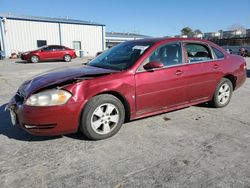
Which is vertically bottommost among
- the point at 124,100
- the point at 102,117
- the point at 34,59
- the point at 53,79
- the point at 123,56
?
the point at 34,59

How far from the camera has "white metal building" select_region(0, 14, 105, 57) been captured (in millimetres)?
25594

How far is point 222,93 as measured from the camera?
5094mm

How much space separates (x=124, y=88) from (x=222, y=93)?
2576mm

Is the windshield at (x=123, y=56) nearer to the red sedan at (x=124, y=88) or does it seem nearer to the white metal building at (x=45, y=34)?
the red sedan at (x=124, y=88)

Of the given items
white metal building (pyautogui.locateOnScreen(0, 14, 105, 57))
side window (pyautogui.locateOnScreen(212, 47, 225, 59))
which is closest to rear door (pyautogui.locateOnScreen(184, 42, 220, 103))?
side window (pyautogui.locateOnScreen(212, 47, 225, 59))

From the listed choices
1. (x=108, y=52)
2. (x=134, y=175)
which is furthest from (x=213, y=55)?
(x=134, y=175)

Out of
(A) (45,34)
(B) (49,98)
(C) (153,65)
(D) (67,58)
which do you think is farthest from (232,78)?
(A) (45,34)

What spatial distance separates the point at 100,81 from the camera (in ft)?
11.2

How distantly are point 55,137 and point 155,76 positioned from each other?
1.85m

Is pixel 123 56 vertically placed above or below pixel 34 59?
above

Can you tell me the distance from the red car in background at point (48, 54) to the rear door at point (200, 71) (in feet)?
56.5

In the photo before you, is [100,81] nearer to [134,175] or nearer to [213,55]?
[134,175]

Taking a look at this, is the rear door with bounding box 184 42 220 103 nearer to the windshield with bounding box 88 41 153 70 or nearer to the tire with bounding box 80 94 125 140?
the windshield with bounding box 88 41 153 70

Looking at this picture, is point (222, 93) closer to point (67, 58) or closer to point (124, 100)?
point (124, 100)
